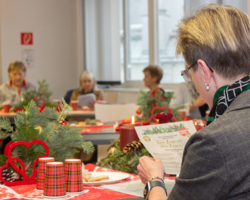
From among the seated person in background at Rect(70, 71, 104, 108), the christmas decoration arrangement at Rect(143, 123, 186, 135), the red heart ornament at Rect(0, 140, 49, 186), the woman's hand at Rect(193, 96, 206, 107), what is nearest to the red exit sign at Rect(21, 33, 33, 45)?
the seated person in background at Rect(70, 71, 104, 108)

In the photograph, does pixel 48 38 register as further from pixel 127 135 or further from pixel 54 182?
pixel 54 182

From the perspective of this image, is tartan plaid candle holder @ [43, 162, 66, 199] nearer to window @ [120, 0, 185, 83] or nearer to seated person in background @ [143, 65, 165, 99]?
seated person in background @ [143, 65, 165, 99]

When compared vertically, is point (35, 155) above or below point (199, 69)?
below

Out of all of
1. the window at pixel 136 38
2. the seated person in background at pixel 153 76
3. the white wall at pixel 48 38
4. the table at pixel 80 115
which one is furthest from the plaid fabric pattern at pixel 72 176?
the white wall at pixel 48 38

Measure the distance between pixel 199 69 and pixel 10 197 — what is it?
712 millimetres

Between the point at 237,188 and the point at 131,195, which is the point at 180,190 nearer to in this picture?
the point at 237,188

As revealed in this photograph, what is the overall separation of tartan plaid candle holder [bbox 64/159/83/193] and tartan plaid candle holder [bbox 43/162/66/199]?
2.1 inches

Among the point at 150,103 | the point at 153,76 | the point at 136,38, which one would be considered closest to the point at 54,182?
the point at 150,103

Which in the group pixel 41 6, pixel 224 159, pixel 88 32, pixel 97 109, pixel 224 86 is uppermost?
pixel 41 6

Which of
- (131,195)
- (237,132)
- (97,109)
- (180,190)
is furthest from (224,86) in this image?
(97,109)

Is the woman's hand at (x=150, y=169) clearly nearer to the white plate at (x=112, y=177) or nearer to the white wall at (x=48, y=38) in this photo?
the white plate at (x=112, y=177)

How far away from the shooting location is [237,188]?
2.60 ft

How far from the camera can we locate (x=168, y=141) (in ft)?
4.26

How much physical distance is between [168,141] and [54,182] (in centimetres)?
43
